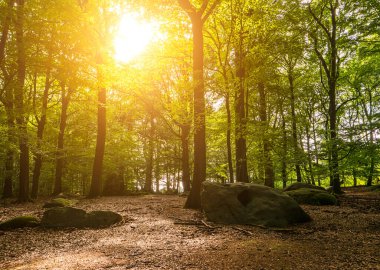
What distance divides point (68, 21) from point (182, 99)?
8374 millimetres

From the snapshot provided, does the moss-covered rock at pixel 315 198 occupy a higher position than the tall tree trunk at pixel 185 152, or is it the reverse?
the tall tree trunk at pixel 185 152

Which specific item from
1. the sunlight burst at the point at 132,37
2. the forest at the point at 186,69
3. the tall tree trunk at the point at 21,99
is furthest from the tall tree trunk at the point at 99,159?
the tall tree trunk at the point at 21,99

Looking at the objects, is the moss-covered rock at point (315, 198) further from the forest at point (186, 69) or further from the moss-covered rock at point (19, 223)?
the moss-covered rock at point (19, 223)

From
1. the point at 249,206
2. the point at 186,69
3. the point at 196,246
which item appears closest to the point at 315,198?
the point at 249,206

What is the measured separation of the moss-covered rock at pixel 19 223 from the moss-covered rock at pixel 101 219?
166 centimetres

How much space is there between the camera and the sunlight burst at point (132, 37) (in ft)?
43.3

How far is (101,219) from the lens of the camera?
801 cm

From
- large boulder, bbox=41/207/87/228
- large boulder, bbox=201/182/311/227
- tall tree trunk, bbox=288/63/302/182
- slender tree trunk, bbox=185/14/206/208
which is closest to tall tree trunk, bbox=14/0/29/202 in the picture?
large boulder, bbox=41/207/87/228

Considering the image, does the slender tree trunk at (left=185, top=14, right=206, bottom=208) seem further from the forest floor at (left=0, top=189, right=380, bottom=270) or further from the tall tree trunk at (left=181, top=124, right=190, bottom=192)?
the tall tree trunk at (left=181, top=124, right=190, bottom=192)

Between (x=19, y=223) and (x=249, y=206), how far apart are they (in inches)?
284

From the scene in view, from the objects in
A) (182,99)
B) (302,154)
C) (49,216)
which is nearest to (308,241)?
(49,216)

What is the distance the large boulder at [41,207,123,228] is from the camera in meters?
7.82

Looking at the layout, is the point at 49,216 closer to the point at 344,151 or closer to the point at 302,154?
the point at 344,151

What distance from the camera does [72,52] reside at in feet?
45.9
